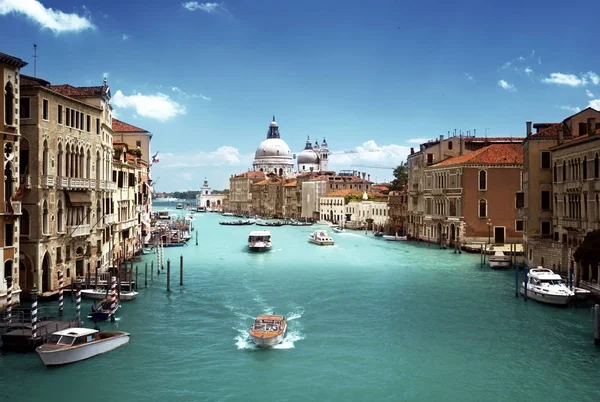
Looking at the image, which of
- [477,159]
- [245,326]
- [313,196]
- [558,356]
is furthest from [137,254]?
[313,196]

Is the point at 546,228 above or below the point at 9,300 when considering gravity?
above

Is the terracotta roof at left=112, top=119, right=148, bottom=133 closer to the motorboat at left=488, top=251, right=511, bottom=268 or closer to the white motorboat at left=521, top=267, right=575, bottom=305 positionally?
the motorboat at left=488, top=251, right=511, bottom=268

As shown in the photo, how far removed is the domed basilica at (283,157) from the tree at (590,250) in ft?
356

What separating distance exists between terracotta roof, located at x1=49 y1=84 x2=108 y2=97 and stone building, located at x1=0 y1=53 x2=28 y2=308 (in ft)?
20.8

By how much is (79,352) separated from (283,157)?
120194 mm

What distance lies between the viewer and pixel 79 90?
923 inches

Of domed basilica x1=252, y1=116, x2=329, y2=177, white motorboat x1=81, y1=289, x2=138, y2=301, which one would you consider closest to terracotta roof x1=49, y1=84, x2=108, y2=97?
white motorboat x1=81, y1=289, x2=138, y2=301

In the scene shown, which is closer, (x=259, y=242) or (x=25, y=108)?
(x=25, y=108)

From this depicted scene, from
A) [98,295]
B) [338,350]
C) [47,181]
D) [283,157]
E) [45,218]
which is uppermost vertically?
[283,157]

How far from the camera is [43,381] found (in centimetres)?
1251

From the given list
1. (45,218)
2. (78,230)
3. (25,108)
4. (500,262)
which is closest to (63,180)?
(45,218)

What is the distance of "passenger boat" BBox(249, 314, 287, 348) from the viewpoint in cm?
1505

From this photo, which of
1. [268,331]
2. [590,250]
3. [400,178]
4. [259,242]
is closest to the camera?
[268,331]

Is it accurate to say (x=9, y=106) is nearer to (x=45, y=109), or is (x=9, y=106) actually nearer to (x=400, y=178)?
(x=45, y=109)
